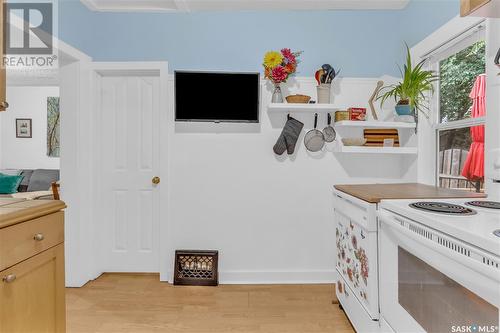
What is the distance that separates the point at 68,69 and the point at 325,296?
9.87ft

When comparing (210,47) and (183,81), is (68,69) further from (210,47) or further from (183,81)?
(210,47)

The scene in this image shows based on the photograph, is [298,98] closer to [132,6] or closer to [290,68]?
[290,68]

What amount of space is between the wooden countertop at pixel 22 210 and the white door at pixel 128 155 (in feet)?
5.29

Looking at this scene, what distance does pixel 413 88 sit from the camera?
2.41m

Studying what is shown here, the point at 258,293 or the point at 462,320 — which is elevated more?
the point at 462,320

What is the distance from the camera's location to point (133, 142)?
9.98 ft

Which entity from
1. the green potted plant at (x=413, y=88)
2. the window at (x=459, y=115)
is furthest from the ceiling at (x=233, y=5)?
the window at (x=459, y=115)

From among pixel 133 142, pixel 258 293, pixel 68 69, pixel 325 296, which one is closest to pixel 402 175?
pixel 325 296

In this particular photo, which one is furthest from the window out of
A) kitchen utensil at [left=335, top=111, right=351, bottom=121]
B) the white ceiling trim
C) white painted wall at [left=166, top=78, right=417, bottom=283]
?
the white ceiling trim

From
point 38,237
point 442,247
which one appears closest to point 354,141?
point 442,247

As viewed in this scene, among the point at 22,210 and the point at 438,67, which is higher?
the point at 438,67

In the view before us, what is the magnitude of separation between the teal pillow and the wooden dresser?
4131mm

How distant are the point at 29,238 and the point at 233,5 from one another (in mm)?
2481

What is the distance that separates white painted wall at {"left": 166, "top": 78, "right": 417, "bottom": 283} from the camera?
9.54 ft
